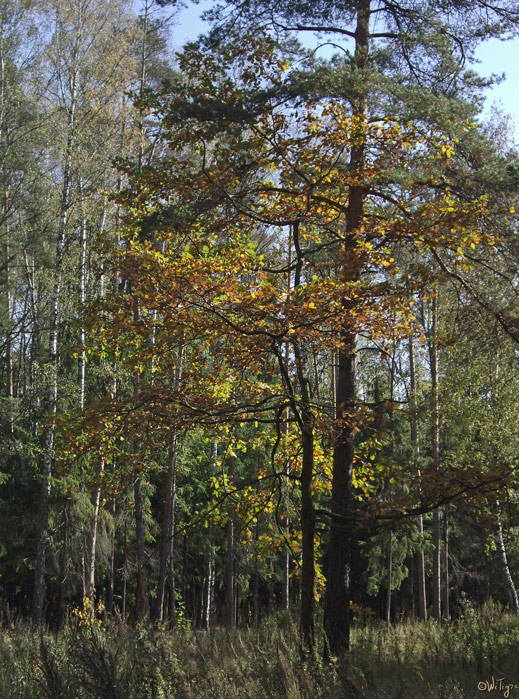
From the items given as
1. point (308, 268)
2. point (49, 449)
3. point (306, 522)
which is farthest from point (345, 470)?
point (49, 449)

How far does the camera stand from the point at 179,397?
248 inches

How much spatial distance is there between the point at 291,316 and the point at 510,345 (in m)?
4.15

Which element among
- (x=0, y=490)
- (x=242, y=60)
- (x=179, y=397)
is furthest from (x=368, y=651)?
(x=0, y=490)

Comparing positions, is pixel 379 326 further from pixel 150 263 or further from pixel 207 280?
pixel 150 263

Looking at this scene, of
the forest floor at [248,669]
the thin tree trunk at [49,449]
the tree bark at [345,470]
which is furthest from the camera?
the thin tree trunk at [49,449]

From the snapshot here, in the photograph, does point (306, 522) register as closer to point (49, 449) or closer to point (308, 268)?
point (308, 268)

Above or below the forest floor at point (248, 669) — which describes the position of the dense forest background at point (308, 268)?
above

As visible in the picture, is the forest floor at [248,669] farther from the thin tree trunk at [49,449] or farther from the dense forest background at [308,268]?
the thin tree trunk at [49,449]

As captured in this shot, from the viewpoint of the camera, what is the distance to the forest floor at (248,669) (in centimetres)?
425

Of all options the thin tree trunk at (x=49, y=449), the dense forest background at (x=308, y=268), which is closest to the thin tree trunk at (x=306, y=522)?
the dense forest background at (x=308, y=268)

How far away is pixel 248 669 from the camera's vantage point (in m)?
5.16

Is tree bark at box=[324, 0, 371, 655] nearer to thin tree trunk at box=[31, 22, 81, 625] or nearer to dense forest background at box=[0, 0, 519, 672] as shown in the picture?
dense forest background at box=[0, 0, 519, 672]

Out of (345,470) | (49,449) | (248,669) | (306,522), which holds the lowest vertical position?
(248,669)

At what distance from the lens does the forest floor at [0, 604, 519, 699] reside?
4.25 metres
